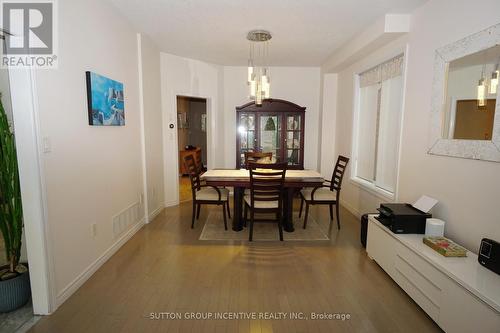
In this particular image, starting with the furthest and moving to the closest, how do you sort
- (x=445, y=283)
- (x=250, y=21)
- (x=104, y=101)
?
(x=250, y=21), (x=104, y=101), (x=445, y=283)

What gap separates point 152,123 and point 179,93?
3.06ft

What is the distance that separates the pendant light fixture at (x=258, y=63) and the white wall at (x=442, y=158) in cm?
151

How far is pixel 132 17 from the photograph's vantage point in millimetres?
3002

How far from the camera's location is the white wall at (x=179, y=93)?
441 centimetres

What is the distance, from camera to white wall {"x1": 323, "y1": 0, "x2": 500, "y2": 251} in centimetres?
190

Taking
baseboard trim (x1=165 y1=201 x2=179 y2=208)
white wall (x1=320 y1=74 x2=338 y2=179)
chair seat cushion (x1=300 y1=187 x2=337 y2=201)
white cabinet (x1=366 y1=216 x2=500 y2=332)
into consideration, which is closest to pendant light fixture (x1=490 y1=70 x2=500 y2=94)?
white cabinet (x1=366 y1=216 x2=500 y2=332)

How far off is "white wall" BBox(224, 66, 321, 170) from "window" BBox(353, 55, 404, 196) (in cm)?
122

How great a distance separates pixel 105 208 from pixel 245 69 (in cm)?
370

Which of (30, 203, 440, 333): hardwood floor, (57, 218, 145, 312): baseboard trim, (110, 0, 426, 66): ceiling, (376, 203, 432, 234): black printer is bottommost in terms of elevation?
(30, 203, 440, 333): hardwood floor

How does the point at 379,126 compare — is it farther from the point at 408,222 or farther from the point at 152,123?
the point at 152,123

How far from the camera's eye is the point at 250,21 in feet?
10.1

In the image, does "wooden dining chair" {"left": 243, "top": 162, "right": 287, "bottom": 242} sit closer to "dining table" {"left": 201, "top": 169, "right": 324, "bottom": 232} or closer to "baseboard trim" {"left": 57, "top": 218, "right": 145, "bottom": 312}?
"dining table" {"left": 201, "top": 169, "right": 324, "bottom": 232}

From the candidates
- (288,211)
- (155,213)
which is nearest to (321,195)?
(288,211)

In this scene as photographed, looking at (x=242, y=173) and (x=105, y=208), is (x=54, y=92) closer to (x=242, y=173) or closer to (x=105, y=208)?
(x=105, y=208)
